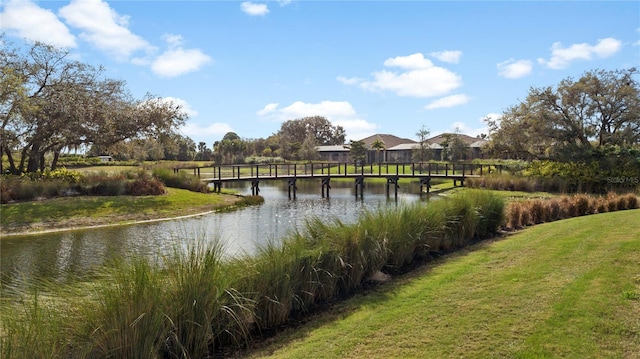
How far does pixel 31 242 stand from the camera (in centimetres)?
1261

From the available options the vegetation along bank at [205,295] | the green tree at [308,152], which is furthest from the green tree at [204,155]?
the vegetation along bank at [205,295]

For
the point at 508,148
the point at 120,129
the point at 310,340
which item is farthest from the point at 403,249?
the point at 508,148

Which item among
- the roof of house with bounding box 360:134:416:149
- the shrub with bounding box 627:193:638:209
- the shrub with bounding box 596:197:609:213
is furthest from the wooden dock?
the roof of house with bounding box 360:134:416:149

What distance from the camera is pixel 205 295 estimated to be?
477 centimetres

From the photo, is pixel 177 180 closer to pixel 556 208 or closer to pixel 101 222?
pixel 101 222

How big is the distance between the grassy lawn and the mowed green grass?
487 inches

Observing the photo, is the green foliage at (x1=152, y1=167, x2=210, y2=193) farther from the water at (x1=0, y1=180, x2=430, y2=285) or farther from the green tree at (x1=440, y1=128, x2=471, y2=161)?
the green tree at (x1=440, y1=128, x2=471, y2=161)

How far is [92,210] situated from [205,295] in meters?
13.9

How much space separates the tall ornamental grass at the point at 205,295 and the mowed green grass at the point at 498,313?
437mm

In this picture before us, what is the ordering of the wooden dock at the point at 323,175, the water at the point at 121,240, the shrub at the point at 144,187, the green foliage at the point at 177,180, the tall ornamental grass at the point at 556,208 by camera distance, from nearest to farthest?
1. the water at the point at 121,240
2. the tall ornamental grass at the point at 556,208
3. the shrub at the point at 144,187
4. the green foliage at the point at 177,180
5. the wooden dock at the point at 323,175

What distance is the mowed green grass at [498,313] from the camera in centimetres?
416

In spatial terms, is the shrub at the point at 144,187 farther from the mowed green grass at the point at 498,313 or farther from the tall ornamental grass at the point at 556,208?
the mowed green grass at the point at 498,313

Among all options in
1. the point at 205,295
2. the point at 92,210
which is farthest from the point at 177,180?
the point at 205,295

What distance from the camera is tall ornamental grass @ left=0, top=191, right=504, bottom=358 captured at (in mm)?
3947
